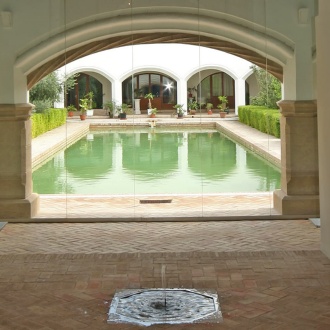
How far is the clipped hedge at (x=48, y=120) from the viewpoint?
1034cm

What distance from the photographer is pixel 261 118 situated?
11.8 metres

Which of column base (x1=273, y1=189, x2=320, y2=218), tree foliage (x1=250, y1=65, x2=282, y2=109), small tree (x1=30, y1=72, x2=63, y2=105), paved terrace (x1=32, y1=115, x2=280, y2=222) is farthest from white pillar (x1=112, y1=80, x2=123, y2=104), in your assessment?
column base (x1=273, y1=189, x2=320, y2=218)

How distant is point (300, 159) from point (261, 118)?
276 centimetres

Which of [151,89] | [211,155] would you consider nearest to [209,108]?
[151,89]

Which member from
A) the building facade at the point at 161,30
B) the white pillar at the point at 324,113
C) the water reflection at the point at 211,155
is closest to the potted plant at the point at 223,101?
the water reflection at the point at 211,155

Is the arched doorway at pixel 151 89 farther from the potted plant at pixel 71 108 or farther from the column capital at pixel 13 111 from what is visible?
the column capital at pixel 13 111

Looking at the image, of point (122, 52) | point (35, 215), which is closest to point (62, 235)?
point (35, 215)

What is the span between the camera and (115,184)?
10414mm

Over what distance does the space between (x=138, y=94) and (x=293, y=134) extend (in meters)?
2.71

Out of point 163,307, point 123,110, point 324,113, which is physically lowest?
point 163,307

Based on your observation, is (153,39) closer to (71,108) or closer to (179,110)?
(179,110)

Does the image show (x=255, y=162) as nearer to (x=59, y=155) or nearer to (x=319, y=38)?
(x=59, y=155)

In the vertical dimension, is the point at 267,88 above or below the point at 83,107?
above

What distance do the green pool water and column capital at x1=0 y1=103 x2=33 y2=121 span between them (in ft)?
3.54
